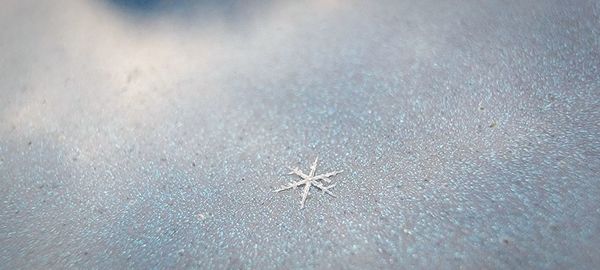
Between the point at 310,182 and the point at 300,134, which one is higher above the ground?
the point at 300,134

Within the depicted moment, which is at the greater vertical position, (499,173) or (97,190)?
(499,173)

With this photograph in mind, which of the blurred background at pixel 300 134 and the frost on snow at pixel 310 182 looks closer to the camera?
the blurred background at pixel 300 134

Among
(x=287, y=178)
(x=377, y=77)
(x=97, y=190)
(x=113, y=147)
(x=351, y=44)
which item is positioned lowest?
(x=97, y=190)

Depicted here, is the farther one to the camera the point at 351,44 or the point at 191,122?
the point at 351,44

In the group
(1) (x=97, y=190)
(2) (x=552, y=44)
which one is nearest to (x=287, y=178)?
(1) (x=97, y=190)

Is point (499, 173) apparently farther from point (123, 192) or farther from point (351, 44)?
point (123, 192)

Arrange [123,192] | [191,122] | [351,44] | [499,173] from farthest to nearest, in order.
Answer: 1. [351,44]
2. [191,122]
3. [123,192]
4. [499,173]

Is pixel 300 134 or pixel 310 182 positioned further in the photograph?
pixel 300 134

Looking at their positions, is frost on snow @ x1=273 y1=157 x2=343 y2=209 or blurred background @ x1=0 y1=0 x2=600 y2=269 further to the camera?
frost on snow @ x1=273 y1=157 x2=343 y2=209
